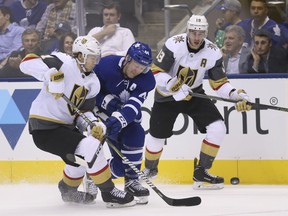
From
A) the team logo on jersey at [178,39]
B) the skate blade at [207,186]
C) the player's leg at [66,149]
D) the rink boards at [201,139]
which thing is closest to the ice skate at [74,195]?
the player's leg at [66,149]

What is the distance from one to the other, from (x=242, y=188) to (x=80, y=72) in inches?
68.8

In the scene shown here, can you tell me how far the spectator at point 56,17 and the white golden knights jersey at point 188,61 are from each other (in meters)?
0.91

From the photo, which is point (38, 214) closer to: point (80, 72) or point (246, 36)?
point (80, 72)

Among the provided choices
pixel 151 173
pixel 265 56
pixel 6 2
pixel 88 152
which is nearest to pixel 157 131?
pixel 151 173

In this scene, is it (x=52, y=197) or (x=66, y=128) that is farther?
(x=52, y=197)

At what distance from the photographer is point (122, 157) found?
5.29m

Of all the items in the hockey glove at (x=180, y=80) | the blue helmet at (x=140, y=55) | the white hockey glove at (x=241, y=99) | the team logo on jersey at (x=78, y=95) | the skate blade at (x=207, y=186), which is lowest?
the skate blade at (x=207, y=186)

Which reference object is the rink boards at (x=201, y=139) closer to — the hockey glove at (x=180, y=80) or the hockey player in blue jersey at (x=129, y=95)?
the hockey glove at (x=180, y=80)

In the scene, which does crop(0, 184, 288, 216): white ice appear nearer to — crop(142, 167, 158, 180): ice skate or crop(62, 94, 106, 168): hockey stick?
crop(142, 167, 158, 180): ice skate

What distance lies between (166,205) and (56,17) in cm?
215

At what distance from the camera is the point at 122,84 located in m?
5.39

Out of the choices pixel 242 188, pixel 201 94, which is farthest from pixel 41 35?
pixel 242 188

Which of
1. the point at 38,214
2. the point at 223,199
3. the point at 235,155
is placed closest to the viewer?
the point at 38,214

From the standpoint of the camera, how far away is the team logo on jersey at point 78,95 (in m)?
5.18
